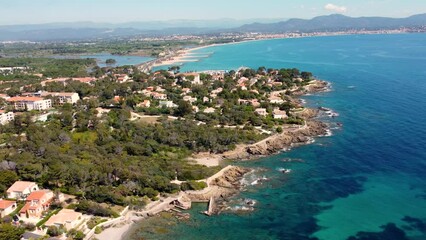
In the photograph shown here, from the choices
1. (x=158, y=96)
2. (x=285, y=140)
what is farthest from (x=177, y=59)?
(x=285, y=140)

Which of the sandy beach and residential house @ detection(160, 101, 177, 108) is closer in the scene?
residential house @ detection(160, 101, 177, 108)

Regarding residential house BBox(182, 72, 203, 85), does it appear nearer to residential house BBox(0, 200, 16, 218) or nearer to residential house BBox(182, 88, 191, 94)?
residential house BBox(182, 88, 191, 94)

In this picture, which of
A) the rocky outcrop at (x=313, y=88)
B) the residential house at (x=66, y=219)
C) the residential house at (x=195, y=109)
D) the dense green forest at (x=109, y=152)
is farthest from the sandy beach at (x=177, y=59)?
the residential house at (x=66, y=219)

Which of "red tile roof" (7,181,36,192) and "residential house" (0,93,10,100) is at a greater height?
"residential house" (0,93,10,100)

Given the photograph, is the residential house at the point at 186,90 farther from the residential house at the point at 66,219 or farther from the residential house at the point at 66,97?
the residential house at the point at 66,219

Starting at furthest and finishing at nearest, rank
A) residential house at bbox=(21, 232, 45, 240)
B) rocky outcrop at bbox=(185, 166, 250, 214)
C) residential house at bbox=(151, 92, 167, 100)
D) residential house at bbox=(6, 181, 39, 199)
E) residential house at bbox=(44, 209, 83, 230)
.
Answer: residential house at bbox=(151, 92, 167, 100), rocky outcrop at bbox=(185, 166, 250, 214), residential house at bbox=(6, 181, 39, 199), residential house at bbox=(44, 209, 83, 230), residential house at bbox=(21, 232, 45, 240)

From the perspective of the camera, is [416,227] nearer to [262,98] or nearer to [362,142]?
[362,142]

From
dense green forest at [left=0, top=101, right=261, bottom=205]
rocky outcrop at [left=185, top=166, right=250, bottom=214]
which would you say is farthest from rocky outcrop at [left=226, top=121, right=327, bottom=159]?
rocky outcrop at [left=185, top=166, right=250, bottom=214]
